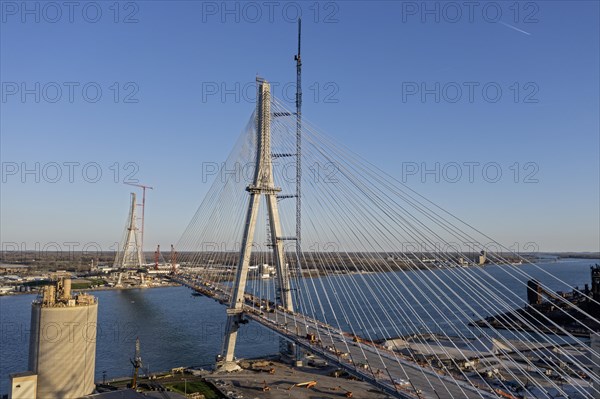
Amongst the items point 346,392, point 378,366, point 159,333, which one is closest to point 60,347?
point 378,366

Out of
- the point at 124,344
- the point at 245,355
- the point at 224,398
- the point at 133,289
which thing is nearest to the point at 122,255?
the point at 133,289

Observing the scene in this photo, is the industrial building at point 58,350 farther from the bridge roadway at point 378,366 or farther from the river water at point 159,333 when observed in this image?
the river water at point 159,333

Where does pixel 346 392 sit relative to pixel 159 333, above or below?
above

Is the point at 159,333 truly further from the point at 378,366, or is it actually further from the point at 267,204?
the point at 378,366

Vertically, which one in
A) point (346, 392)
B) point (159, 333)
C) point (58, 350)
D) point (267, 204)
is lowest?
point (159, 333)

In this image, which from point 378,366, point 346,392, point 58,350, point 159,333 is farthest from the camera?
point 159,333

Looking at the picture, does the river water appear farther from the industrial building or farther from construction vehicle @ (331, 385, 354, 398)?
the industrial building

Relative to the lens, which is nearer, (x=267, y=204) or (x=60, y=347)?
(x=60, y=347)

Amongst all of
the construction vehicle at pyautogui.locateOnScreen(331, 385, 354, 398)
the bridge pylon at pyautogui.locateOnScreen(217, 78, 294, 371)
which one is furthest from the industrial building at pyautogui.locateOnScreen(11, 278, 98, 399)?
the bridge pylon at pyautogui.locateOnScreen(217, 78, 294, 371)

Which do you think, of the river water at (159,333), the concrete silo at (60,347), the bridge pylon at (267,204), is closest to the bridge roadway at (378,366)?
the river water at (159,333)
